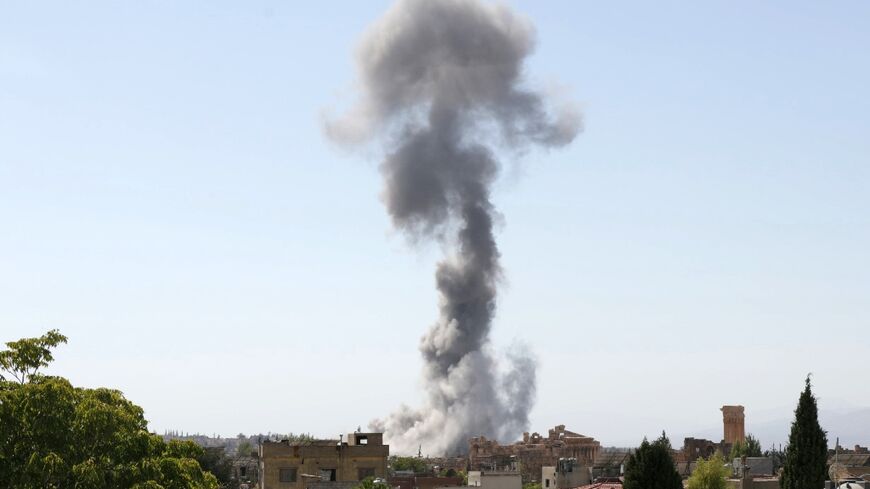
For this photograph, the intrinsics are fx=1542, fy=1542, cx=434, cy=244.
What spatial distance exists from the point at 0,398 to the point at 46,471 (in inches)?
108

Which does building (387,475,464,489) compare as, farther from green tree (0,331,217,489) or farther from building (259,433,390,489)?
green tree (0,331,217,489)

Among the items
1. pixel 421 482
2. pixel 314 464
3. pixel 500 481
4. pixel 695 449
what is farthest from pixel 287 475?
pixel 695 449

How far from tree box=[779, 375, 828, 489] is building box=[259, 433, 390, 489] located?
3817 cm

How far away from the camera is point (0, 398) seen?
153ft

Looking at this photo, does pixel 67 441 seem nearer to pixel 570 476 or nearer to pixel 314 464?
pixel 314 464

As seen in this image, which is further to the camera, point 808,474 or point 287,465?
point 287,465

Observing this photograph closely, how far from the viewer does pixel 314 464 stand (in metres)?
98.3

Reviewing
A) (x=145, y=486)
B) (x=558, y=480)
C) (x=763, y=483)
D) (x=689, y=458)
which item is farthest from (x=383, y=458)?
(x=689, y=458)

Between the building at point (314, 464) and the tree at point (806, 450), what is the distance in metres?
38.2

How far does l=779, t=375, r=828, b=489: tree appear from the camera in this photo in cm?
6494

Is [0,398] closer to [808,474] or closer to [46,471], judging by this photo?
[46,471]

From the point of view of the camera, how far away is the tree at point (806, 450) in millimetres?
64938

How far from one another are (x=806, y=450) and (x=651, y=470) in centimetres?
667

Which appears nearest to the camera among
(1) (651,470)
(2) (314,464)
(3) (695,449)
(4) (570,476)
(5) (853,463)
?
(1) (651,470)
